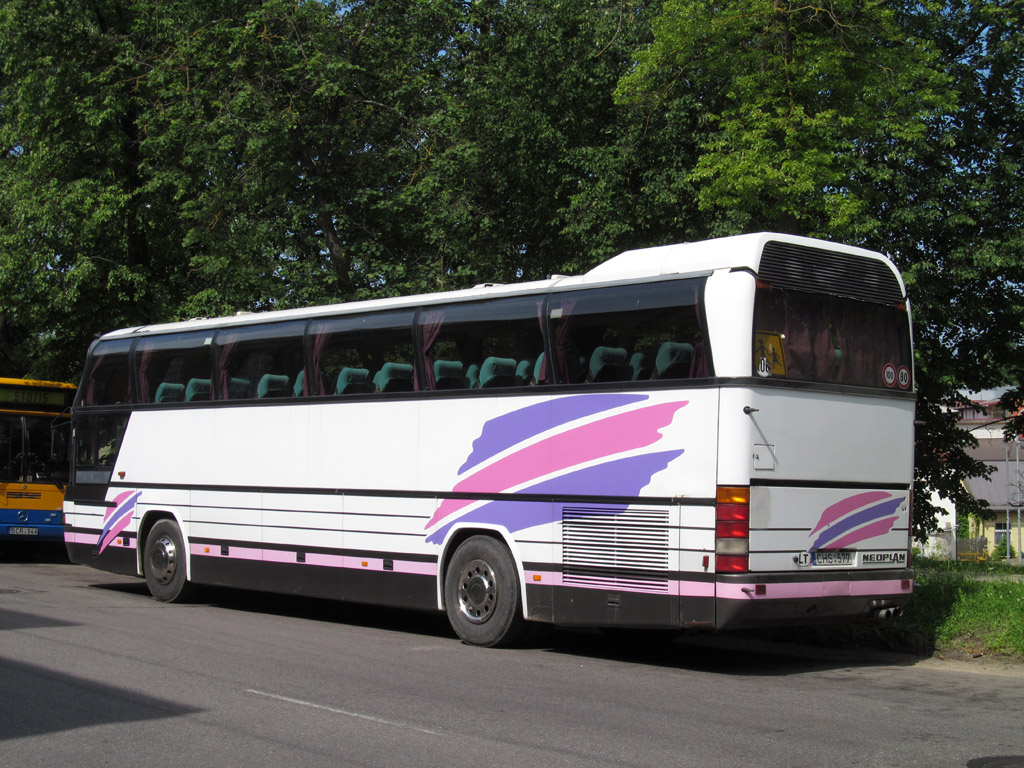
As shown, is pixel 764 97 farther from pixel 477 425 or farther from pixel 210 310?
pixel 210 310

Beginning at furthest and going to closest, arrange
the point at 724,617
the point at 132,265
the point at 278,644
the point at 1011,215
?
the point at 132,265
the point at 1011,215
the point at 278,644
the point at 724,617

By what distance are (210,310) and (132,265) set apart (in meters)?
4.68

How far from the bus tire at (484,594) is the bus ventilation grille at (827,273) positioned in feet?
12.5

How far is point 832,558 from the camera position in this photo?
10.4m

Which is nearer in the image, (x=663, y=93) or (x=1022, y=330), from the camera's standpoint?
(x=663, y=93)

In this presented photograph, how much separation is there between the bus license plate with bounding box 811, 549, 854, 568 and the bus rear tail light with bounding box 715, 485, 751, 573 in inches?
35.2

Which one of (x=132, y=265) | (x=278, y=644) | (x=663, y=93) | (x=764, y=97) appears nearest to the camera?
(x=278, y=644)

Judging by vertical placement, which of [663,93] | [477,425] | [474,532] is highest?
[663,93]

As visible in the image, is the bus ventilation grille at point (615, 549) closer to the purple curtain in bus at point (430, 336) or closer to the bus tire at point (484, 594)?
the bus tire at point (484, 594)

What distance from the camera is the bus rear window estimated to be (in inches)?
388

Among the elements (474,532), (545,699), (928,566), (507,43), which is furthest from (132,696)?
(507,43)

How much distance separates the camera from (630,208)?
2086cm

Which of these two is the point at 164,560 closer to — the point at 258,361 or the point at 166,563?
the point at 166,563

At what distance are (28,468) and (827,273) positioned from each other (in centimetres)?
1596
